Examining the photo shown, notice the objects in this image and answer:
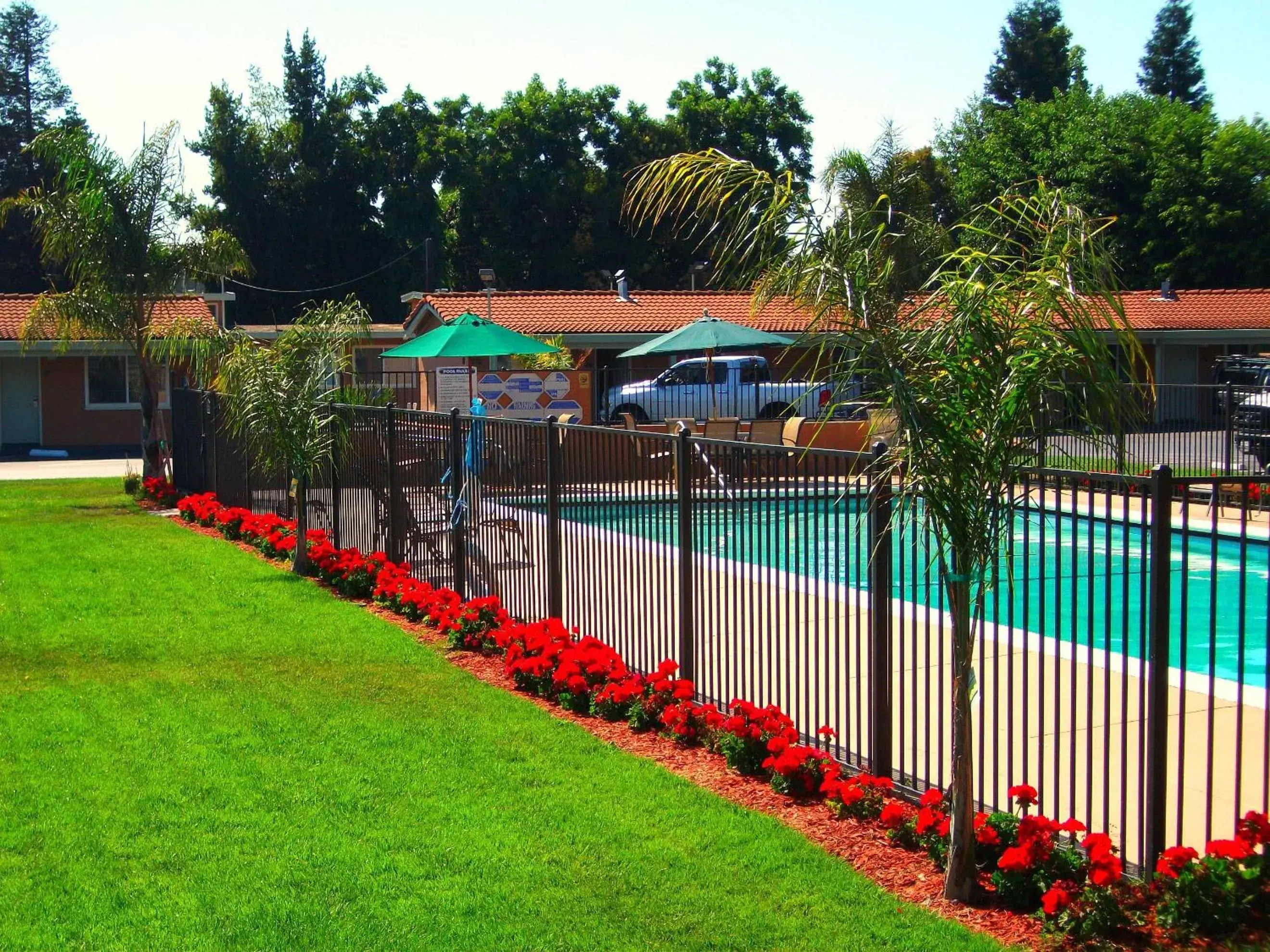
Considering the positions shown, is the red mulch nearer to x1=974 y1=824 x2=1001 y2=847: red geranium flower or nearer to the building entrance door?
x1=974 y1=824 x2=1001 y2=847: red geranium flower

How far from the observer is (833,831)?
569cm

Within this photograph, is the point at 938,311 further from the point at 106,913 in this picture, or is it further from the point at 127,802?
the point at 127,802

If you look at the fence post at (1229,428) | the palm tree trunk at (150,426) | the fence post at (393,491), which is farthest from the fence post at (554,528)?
the palm tree trunk at (150,426)

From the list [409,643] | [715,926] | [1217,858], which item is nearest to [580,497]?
[409,643]

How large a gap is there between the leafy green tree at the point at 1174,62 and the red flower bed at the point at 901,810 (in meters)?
65.0

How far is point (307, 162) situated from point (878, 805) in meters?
52.4

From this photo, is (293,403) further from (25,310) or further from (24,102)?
(24,102)

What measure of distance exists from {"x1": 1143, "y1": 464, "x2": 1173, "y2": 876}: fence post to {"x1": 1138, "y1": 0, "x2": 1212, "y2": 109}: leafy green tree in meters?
67.3

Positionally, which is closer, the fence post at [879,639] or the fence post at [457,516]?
the fence post at [879,639]

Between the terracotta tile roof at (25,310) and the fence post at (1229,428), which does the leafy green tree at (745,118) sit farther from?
the fence post at (1229,428)

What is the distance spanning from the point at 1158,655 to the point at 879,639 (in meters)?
1.51

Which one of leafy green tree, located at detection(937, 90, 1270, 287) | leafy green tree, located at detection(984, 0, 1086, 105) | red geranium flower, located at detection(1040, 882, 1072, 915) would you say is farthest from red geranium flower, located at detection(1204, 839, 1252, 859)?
leafy green tree, located at detection(984, 0, 1086, 105)

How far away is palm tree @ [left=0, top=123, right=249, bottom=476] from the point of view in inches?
789

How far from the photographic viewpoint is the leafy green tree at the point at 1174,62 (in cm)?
6506
